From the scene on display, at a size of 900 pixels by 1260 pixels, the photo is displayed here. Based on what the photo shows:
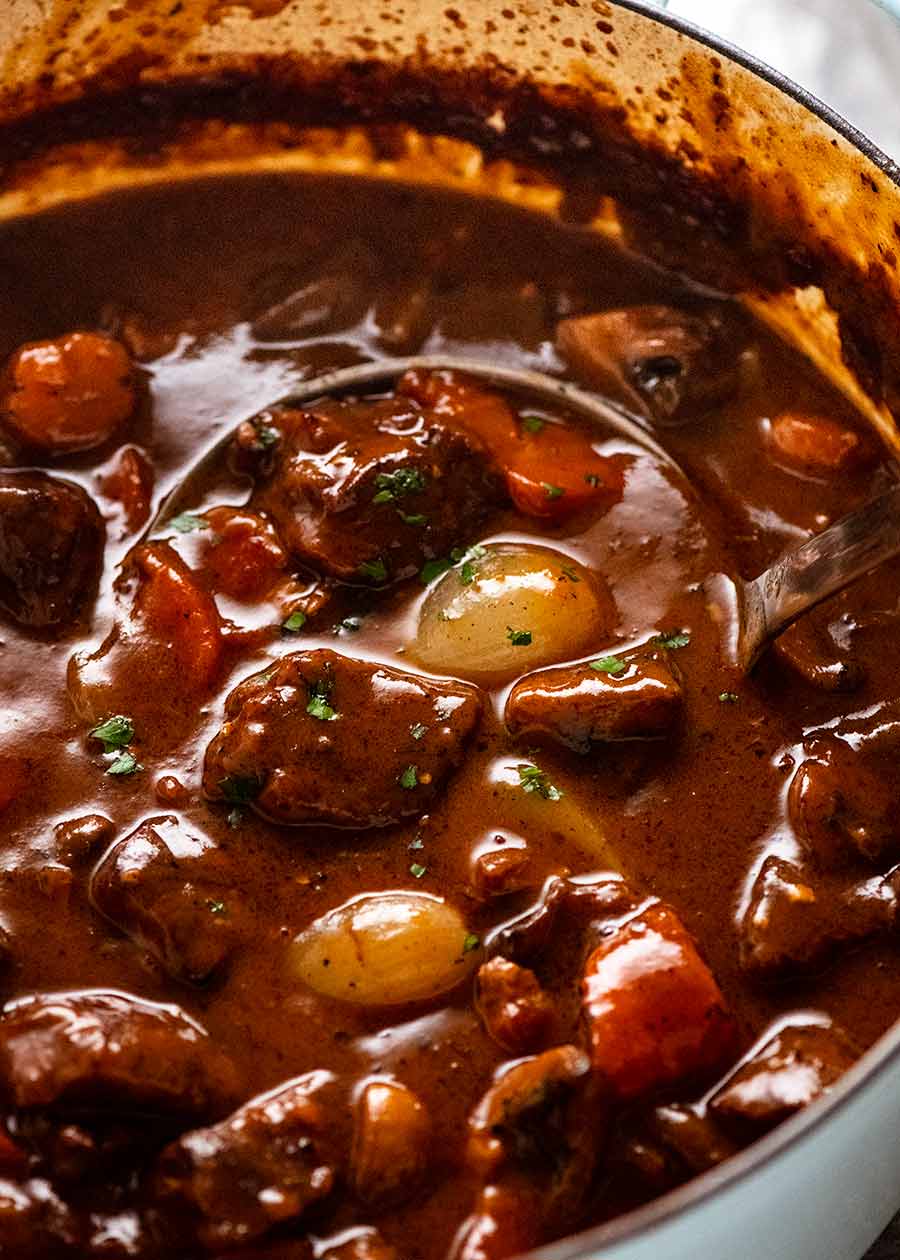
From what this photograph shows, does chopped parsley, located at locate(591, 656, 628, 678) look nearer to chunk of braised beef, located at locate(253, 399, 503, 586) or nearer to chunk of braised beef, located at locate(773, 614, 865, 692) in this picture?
chunk of braised beef, located at locate(773, 614, 865, 692)

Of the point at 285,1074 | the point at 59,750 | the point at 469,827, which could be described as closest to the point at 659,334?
the point at 469,827

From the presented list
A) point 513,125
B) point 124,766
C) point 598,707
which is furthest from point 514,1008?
point 513,125

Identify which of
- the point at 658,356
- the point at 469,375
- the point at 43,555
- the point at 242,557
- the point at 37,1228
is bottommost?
the point at 37,1228

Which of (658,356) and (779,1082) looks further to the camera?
(658,356)

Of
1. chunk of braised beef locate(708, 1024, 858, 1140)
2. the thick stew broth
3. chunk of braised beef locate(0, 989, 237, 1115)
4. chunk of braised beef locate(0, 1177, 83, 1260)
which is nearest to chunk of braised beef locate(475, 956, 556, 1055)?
the thick stew broth

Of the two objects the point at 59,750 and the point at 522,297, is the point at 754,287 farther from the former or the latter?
the point at 59,750

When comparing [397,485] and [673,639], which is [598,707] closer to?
[673,639]

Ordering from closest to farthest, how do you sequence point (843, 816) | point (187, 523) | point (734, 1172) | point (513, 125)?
point (734, 1172) < point (843, 816) < point (187, 523) < point (513, 125)
